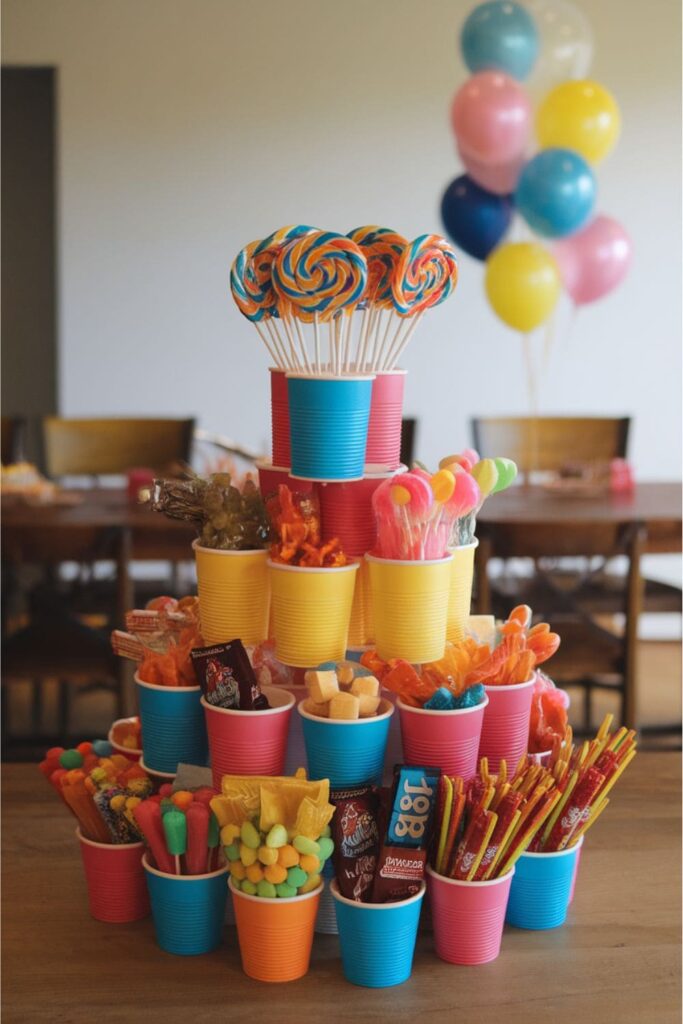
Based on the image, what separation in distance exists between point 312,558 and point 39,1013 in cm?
47

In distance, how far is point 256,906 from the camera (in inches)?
41.8

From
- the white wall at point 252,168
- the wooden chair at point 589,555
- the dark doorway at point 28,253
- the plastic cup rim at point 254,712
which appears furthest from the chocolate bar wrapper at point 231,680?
the dark doorway at point 28,253

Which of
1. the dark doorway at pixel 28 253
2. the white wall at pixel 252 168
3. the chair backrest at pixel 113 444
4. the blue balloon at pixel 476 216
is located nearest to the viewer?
the chair backrest at pixel 113 444

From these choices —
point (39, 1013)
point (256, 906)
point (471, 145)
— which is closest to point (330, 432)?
point (256, 906)

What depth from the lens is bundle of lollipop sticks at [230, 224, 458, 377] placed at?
1.15 metres

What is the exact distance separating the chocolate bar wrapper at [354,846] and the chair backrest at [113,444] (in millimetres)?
2787

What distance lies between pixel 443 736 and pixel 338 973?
0.78ft

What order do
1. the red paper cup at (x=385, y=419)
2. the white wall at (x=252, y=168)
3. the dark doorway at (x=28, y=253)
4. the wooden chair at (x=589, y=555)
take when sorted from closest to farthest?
the red paper cup at (x=385, y=419) → the wooden chair at (x=589, y=555) → the white wall at (x=252, y=168) → the dark doorway at (x=28, y=253)

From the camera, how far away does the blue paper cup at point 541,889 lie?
3.83 ft

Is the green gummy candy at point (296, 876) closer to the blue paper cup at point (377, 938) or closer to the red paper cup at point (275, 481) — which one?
the blue paper cup at point (377, 938)

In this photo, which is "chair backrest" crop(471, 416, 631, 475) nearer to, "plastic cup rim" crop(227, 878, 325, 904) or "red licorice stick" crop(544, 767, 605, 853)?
"red licorice stick" crop(544, 767, 605, 853)

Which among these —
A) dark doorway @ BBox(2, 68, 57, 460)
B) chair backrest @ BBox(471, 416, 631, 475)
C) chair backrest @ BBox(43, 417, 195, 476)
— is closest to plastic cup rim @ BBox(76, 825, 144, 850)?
chair backrest @ BBox(43, 417, 195, 476)

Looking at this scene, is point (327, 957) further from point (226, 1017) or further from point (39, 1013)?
point (39, 1013)

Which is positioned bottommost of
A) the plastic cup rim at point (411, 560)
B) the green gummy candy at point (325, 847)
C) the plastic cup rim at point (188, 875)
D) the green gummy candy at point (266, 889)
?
the plastic cup rim at point (188, 875)
